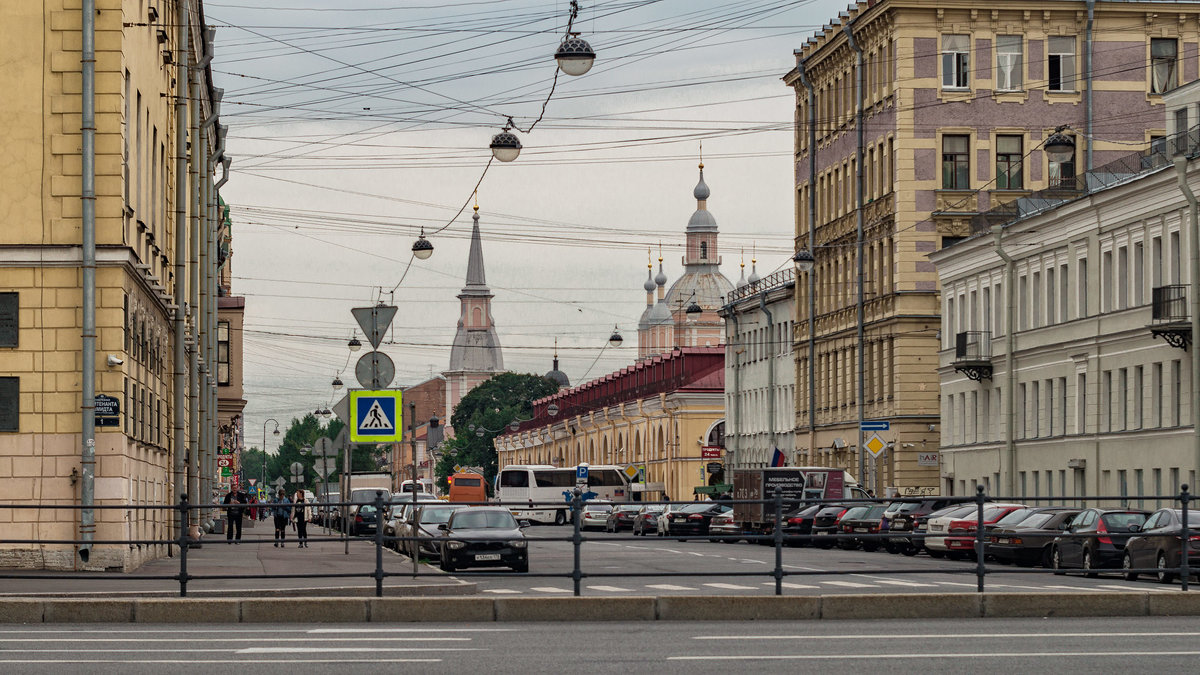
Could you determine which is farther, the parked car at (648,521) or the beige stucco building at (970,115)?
the beige stucco building at (970,115)

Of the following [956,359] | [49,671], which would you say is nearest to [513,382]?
[956,359]

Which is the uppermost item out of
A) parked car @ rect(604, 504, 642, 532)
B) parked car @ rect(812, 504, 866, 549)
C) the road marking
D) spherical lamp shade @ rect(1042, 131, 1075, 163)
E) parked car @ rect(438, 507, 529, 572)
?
spherical lamp shade @ rect(1042, 131, 1075, 163)

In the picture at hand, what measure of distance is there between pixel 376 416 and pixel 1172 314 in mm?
27767

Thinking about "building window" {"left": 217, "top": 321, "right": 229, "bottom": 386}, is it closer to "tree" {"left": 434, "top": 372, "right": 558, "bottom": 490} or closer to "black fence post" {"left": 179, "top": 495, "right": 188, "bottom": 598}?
"black fence post" {"left": 179, "top": 495, "right": 188, "bottom": 598}

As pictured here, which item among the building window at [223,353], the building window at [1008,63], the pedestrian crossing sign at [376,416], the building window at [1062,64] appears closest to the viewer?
the pedestrian crossing sign at [376,416]

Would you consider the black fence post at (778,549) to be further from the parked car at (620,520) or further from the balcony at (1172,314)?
the parked car at (620,520)

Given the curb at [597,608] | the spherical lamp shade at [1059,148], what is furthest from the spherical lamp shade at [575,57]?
the spherical lamp shade at [1059,148]

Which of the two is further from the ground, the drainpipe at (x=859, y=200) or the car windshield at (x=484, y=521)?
the drainpipe at (x=859, y=200)

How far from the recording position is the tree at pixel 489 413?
7392 inches

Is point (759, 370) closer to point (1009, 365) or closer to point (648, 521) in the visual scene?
point (648, 521)

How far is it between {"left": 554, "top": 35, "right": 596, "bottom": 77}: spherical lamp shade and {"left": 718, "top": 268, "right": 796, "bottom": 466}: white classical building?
59.1 m

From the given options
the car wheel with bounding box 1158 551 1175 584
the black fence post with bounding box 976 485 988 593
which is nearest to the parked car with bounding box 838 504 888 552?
the car wheel with bounding box 1158 551 1175 584

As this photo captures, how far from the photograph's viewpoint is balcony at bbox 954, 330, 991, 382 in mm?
65750

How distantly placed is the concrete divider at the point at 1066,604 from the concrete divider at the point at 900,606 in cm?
20
